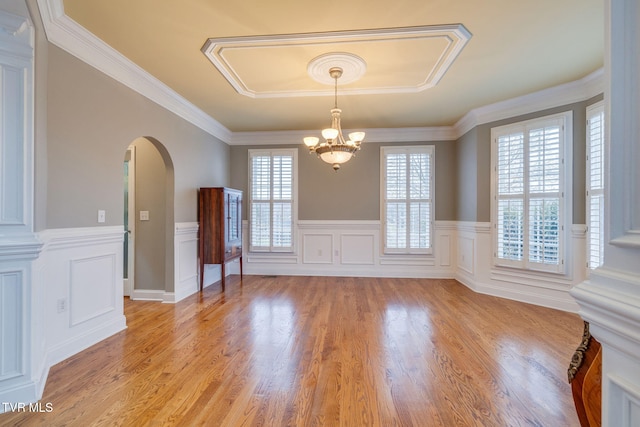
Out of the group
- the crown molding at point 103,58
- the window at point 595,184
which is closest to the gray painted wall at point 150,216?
the crown molding at point 103,58

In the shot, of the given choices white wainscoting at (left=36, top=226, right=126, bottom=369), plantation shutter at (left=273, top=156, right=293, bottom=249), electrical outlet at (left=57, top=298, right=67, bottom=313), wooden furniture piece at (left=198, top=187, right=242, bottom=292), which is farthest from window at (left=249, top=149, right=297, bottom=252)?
electrical outlet at (left=57, top=298, right=67, bottom=313)

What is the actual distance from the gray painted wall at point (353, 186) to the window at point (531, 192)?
3.47ft

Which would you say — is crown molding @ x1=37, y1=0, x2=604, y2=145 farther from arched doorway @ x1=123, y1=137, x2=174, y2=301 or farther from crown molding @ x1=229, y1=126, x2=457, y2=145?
arched doorway @ x1=123, y1=137, x2=174, y2=301

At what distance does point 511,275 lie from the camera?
4.06 m

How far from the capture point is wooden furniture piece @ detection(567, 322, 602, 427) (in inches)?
31.3

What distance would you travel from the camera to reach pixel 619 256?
2.15 ft

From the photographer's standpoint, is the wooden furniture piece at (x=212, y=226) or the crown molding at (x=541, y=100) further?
the wooden furniture piece at (x=212, y=226)

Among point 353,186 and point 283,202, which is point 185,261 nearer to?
point 283,202

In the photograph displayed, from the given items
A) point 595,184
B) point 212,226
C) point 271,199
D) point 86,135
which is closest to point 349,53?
point 86,135

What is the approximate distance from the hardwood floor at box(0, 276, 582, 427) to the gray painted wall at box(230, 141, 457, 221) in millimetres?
2060

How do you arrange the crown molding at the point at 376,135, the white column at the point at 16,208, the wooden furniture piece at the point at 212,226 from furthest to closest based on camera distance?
the crown molding at the point at 376,135, the wooden furniture piece at the point at 212,226, the white column at the point at 16,208

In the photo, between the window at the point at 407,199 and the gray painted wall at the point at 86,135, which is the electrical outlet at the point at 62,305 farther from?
the window at the point at 407,199

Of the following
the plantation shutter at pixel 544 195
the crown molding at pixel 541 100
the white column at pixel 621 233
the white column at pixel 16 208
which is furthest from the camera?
the plantation shutter at pixel 544 195

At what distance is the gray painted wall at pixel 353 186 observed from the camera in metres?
5.27
